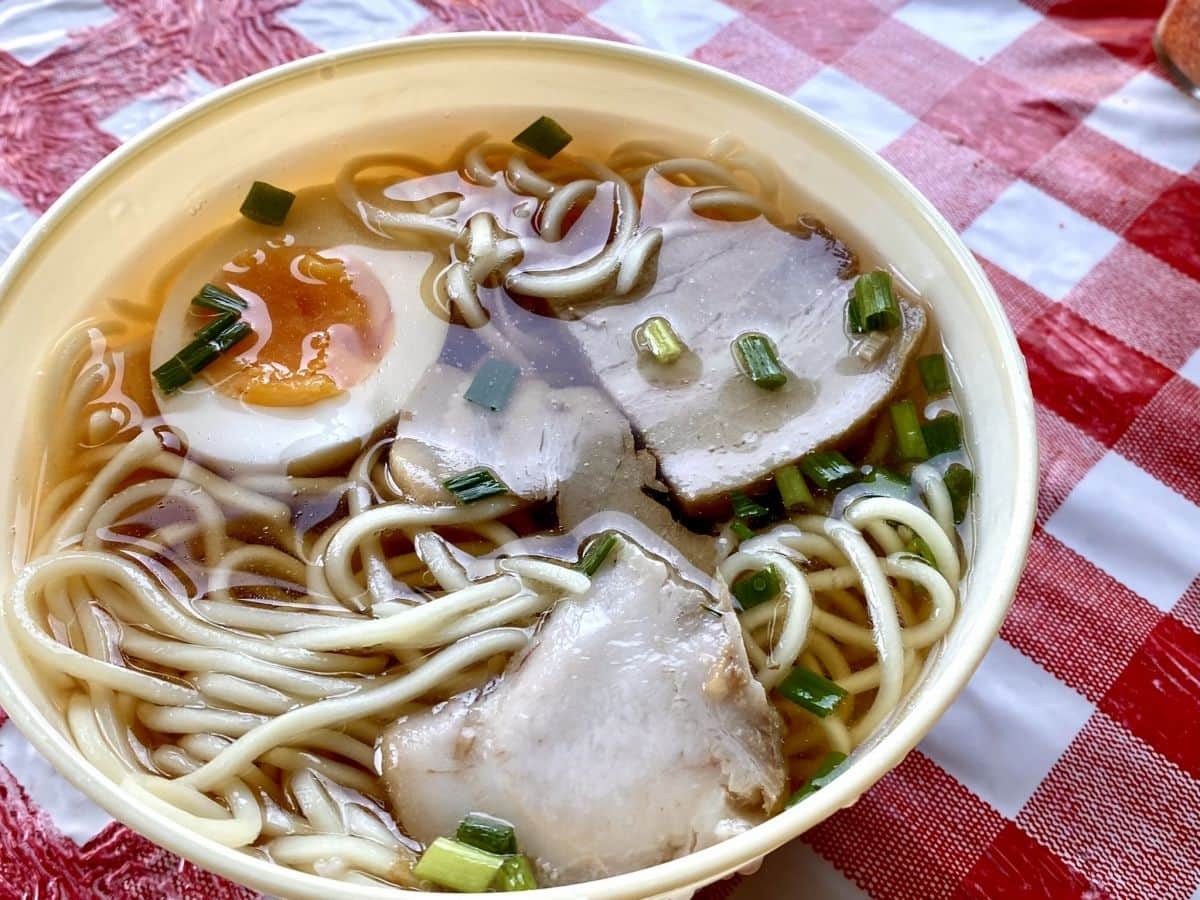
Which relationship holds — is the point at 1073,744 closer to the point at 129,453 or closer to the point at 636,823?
the point at 636,823

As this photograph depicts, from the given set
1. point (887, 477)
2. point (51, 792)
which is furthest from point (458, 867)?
point (887, 477)

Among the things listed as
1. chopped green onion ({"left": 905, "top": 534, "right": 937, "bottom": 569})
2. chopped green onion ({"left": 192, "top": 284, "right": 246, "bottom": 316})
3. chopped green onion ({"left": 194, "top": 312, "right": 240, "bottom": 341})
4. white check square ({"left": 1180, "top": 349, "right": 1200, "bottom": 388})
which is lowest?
white check square ({"left": 1180, "top": 349, "right": 1200, "bottom": 388})

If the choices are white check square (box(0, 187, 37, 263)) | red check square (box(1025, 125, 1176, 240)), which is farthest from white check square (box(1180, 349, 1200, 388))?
white check square (box(0, 187, 37, 263))

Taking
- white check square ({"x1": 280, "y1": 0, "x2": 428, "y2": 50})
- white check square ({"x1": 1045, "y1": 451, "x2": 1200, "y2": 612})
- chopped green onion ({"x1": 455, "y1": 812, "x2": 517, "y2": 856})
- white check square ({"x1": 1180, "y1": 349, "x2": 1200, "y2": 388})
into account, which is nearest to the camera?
chopped green onion ({"x1": 455, "y1": 812, "x2": 517, "y2": 856})

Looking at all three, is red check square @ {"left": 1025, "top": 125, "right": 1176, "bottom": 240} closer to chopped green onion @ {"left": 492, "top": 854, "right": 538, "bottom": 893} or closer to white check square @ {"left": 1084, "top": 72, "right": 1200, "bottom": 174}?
white check square @ {"left": 1084, "top": 72, "right": 1200, "bottom": 174}

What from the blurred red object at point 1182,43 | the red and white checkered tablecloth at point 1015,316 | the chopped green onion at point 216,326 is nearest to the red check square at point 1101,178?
the red and white checkered tablecloth at point 1015,316

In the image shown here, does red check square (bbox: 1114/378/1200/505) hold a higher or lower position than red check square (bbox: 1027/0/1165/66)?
lower
